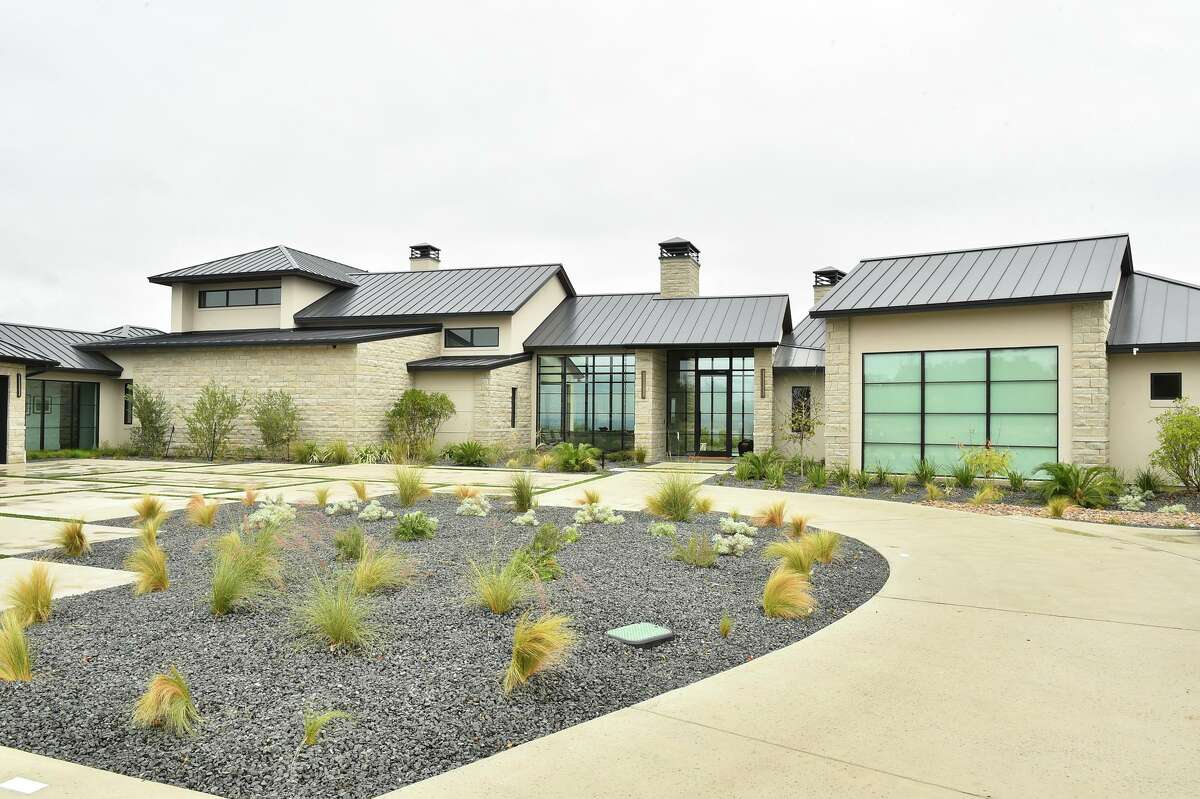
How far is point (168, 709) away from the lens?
3566 millimetres

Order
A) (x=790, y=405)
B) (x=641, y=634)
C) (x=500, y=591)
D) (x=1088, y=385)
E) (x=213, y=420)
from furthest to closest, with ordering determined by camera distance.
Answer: (x=790, y=405) < (x=213, y=420) < (x=1088, y=385) < (x=500, y=591) < (x=641, y=634)

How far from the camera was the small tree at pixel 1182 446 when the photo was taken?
1326cm

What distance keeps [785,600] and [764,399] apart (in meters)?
17.3

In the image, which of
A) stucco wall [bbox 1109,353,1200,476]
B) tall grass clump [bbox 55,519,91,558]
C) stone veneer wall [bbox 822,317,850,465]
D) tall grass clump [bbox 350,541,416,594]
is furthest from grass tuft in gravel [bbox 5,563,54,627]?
stucco wall [bbox 1109,353,1200,476]

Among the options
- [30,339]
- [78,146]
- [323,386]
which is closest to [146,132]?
[78,146]

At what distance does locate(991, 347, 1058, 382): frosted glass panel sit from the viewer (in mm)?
14945

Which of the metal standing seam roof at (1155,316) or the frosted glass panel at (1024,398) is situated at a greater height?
the metal standing seam roof at (1155,316)

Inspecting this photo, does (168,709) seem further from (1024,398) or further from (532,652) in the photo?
(1024,398)

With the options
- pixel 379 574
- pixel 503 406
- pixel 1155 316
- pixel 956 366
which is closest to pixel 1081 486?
pixel 956 366

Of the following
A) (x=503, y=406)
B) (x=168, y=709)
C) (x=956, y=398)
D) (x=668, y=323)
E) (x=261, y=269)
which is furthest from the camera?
(x=261, y=269)

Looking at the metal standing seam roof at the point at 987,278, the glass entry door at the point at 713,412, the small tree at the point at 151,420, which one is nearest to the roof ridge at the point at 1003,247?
the metal standing seam roof at the point at 987,278

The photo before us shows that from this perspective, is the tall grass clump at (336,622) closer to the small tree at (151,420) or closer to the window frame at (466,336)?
the window frame at (466,336)

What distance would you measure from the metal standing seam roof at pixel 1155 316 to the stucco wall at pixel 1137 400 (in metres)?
0.39

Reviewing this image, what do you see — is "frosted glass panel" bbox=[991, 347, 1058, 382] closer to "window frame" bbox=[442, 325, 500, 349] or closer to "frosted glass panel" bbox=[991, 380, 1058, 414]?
"frosted glass panel" bbox=[991, 380, 1058, 414]
